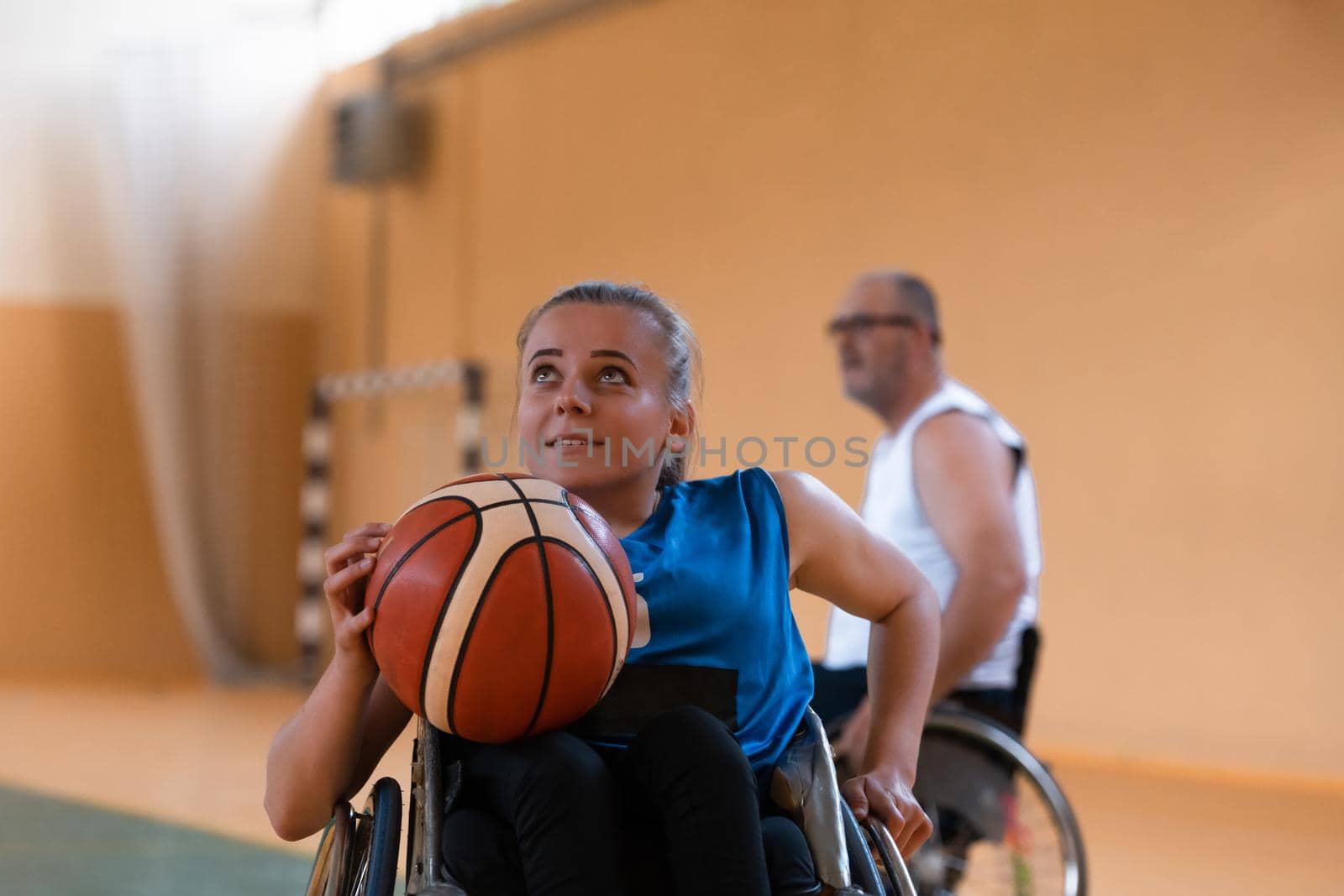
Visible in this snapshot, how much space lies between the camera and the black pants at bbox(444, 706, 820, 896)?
43.6 inches

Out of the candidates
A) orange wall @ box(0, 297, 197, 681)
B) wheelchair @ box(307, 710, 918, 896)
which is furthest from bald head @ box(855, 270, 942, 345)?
orange wall @ box(0, 297, 197, 681)

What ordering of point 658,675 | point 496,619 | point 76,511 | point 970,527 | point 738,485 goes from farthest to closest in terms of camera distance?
point 76,511 → point 970,527 → point 738,485 → point 658,675 → point 496,619

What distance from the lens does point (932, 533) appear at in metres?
2.34

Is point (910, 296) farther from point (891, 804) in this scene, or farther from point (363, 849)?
point (363, 849)

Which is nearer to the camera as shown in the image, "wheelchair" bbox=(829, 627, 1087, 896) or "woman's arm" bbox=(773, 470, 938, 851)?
"woman's arm" bbox=(773, 470, 938, 851)

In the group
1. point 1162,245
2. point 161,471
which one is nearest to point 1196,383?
point 1162,245

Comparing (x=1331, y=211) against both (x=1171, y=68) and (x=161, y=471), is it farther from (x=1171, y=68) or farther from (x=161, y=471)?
(x=161, y=471)

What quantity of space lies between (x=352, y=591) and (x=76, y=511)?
6.80m

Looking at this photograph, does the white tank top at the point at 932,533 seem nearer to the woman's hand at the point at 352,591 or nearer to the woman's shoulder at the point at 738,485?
the woman's shoulder at the point at 738,485

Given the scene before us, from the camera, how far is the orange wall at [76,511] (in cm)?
724

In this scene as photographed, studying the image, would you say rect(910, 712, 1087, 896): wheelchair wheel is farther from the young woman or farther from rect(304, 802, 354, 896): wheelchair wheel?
rect(304, 802, 354, 896): wheelchair wheel

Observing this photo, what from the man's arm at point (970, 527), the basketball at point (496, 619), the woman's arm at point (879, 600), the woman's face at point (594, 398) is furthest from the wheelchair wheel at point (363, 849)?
the man's arm at point (970, 527)

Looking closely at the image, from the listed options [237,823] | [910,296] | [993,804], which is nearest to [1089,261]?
[910,296]

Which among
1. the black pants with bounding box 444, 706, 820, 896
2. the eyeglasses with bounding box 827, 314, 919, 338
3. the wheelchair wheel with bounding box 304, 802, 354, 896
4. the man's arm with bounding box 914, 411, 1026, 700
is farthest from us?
the eyeglasses with bounding box 827, 314, 919, 338
